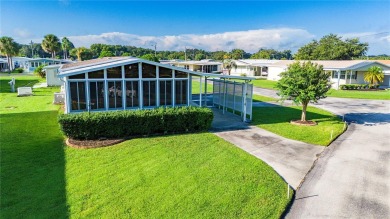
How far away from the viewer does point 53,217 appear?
7078mm

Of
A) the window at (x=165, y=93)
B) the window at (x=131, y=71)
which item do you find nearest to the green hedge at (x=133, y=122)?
the window at (x=131, y=71)

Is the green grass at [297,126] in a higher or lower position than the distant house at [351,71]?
lower

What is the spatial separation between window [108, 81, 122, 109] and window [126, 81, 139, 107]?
0.43m

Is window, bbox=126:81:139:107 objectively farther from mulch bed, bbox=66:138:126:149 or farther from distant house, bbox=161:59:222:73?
distant house, bbox=161:59:222:73

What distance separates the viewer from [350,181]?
9.02 metres

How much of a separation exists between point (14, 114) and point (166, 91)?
9.99m

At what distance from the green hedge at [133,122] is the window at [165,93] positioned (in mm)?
3229

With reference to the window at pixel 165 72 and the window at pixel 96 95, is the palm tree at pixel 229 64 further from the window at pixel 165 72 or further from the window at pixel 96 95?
the window at pixel 96 95

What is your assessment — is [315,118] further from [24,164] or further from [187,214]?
[24,164]

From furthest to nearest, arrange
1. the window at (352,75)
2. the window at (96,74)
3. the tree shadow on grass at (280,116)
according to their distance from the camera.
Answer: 1. the window at (352,75)
2. the tree shadow on grass at (280,116)
3. the window at (96,74)

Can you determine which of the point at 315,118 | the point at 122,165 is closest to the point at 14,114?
the point at 122,165

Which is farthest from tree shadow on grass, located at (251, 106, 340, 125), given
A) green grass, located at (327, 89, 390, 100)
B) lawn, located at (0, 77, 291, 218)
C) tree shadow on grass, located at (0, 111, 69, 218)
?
tree shadow on grass, located at (0, 111, 69, 218)

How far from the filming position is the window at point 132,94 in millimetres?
15633

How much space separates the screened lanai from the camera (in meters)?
14.6
